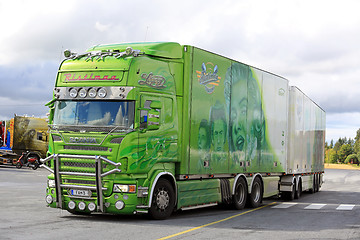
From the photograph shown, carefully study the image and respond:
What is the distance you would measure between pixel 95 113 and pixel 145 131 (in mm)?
1195

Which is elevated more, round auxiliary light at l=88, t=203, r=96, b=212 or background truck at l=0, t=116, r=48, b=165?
background truck at l=0, t=116, r=48, b=165

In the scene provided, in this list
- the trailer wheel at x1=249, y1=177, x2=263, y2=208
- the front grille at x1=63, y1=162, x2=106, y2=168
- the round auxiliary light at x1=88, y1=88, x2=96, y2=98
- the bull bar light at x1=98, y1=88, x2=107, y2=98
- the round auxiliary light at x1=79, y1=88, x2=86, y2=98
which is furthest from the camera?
the trailer wheel at x1=249, y1=177, x2=263, y2=208

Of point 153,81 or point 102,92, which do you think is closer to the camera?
point 102,92

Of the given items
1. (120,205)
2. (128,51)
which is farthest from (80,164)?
(128,51)

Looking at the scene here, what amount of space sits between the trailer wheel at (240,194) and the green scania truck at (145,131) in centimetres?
6

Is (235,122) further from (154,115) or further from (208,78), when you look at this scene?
(154,115)

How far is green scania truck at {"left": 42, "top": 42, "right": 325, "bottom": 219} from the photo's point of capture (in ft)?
40.2

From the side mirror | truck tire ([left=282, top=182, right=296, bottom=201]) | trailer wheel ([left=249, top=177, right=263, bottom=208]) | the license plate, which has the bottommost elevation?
truck tire ([left=282, top=182, right=296, bottom=201])

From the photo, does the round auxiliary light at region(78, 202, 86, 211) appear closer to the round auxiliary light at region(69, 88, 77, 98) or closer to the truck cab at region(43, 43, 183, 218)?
the truck cab at region(43, 43, 183, 218)

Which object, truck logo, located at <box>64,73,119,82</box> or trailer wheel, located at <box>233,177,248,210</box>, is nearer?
truck logo, located at <box>64,73,119,82</box>

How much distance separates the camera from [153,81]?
1290 cm

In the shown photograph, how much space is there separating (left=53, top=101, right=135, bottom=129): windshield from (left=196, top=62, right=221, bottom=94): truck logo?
281 centimetres

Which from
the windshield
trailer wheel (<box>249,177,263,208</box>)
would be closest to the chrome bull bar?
the windshield

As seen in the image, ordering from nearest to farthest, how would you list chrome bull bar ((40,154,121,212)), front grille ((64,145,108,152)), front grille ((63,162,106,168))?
chrome bull bar ((40,154,121,212)) < front grille ((64,145,108,152)) < front grille ((63,162,106,168))
